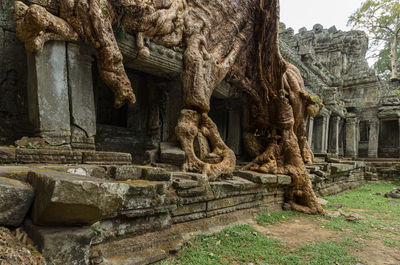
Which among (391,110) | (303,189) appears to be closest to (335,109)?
(391,110)

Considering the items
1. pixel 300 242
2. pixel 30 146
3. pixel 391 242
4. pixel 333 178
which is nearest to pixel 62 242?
pixel 30 146

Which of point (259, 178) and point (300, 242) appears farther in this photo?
point (259, 178)

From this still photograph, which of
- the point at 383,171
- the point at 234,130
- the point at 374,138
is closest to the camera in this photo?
the point at 234,130

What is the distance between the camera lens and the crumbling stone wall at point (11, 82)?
13.4 feet

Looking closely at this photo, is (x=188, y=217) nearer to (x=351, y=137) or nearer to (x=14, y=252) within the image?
(x=14, y=252)

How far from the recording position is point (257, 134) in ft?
25.4

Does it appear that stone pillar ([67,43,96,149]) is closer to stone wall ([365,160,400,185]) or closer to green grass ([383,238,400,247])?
green grass ([383,238,400,247])

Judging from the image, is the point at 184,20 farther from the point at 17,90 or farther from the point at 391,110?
the point at 391,110

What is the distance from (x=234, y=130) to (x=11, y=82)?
6028 mm

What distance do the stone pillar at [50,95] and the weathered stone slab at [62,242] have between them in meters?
2.16

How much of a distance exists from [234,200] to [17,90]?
429cm

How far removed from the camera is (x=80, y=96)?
385cm

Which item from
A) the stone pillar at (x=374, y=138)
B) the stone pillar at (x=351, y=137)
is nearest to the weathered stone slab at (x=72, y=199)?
the stone pillar at (x=351, y=137)

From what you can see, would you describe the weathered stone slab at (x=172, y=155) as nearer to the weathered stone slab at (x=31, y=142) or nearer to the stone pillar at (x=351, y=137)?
the weathered stone slab at (x=31, y=142)
